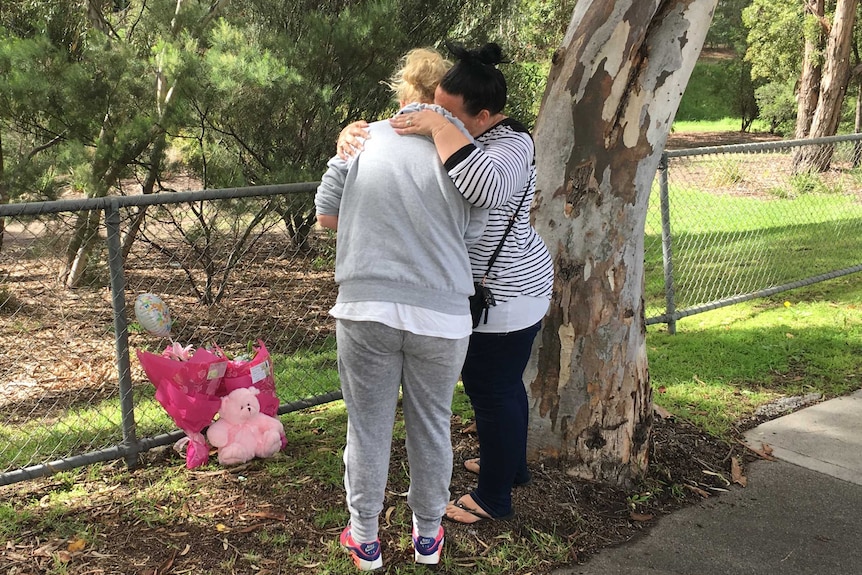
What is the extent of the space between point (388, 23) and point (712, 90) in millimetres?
31178

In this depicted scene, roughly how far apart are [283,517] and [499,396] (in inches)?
43.3

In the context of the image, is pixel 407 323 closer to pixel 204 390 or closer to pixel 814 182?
pixel 204 390

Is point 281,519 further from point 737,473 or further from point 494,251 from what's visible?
point 737,473

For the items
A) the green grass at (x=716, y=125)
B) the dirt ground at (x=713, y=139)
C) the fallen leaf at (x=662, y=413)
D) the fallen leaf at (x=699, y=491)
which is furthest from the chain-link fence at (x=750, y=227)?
the green grass at (x=716, y=125)

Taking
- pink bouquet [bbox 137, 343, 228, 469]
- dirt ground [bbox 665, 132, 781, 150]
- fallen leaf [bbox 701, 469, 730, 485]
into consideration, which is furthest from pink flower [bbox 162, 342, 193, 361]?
dirt ground [bbox 665, 132, 781, 150]

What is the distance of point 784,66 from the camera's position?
66.7 feet

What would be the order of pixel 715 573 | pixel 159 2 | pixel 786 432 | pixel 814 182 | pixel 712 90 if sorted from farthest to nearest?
pixel 712 90, pixel 814 182, pixel 159 2, pixel 786 432, pixel 715 573

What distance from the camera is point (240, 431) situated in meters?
3.73

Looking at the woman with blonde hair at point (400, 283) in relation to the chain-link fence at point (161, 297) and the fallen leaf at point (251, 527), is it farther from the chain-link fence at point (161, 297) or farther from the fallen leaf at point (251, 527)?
the chain-link fence at point (161, 297)

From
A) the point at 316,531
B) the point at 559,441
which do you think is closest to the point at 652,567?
the point at 559,441

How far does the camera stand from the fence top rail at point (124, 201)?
312 centimetres

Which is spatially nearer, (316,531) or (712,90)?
(316,531)

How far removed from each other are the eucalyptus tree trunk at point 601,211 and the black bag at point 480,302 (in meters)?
0.87

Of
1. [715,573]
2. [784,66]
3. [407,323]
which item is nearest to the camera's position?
[407,323]
